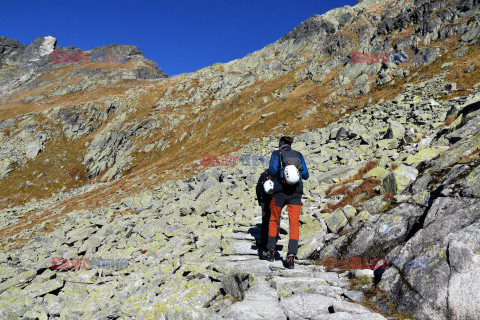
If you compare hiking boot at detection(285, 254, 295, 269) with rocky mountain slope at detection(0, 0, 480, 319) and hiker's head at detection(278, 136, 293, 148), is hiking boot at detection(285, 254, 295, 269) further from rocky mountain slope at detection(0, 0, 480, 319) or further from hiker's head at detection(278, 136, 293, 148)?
hiker's head at detection(278, 136, 293, 148)

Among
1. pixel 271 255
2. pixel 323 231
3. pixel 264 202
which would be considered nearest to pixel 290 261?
pixel 271 255

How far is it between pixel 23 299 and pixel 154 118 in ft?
228

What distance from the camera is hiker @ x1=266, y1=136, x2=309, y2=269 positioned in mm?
7305

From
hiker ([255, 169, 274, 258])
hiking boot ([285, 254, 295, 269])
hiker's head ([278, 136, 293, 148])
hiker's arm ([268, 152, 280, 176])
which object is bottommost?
hiking boot ([285, 254, 295, 269])

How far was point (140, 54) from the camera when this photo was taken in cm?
15738

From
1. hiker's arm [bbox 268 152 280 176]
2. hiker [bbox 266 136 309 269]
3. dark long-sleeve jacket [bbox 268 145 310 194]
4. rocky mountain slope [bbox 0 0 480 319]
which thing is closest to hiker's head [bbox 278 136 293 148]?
dark long-sleeve jacket [bbox 268 145 310 194]

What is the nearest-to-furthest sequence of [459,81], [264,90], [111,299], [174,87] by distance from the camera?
[111,299], [459,81], [264,90], [174,87]

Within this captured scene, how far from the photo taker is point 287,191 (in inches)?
298

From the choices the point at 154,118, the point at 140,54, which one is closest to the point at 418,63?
the point at 154,118

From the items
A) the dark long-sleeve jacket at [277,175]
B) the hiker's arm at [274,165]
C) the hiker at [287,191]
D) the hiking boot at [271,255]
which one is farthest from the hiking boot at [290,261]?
the hiker's arm at [274,165]

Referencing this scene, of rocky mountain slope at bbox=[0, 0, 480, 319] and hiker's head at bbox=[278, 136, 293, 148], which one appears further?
hiker's head at bbox=[278, 136, 293, 148]

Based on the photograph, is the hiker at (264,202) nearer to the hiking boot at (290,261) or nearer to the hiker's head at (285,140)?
the hiker's head at (285,140)

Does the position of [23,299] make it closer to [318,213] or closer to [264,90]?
[318,213]

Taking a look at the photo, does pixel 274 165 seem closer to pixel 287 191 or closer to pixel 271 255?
pixel 287 191
